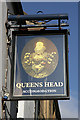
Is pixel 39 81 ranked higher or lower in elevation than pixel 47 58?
lower

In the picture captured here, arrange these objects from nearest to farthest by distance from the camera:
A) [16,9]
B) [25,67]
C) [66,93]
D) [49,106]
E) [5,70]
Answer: [66,93]
[25,67]
[5,70]
[16,9]
[49,106]

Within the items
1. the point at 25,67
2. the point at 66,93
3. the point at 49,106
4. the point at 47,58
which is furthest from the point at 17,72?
the point at 49,106

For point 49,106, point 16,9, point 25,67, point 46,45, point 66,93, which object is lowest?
point 49,106

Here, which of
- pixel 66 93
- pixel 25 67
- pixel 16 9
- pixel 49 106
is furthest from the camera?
pixel 49 106

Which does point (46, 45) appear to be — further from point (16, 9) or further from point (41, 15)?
point (16, 9)

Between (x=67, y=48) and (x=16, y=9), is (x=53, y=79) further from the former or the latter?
(x=16, y=9)

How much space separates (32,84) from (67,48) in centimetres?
173

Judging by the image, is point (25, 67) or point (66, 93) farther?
point (25, 67)

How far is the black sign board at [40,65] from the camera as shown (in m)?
8.96

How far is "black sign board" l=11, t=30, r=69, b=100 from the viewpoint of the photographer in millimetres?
8961

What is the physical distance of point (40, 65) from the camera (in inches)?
372

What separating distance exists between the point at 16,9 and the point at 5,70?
4378 millimetres

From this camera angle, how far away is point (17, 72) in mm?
9383

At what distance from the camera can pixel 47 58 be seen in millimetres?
9508
